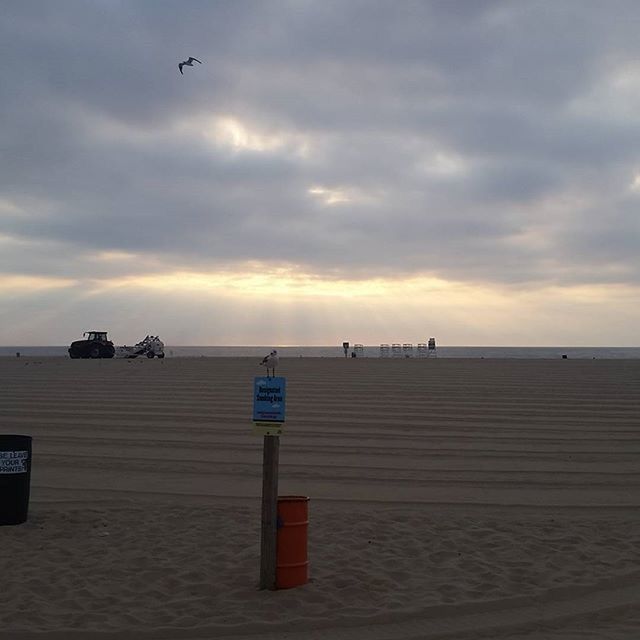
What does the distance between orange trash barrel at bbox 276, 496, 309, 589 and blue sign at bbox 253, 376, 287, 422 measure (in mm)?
625

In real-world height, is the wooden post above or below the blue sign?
below

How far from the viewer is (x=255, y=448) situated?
35.8 ft

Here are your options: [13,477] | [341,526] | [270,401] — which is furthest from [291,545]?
[13,477]

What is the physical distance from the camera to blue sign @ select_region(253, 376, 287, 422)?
5293 mm

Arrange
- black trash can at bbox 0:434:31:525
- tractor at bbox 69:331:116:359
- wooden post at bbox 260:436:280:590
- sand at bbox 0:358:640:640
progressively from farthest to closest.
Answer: tractor at bbox 69:331:116:359, black trash can at bbox 0:434:31:525, wooden post at bbox 260:436:280:590, sand at bbox 0:358:640:640

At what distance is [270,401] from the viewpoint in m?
5.31

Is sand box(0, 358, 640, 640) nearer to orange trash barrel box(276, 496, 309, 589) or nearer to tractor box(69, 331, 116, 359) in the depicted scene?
orange trash barrel box(276, 496, 309, 589)

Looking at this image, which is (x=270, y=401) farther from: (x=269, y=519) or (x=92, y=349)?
(x=92, y=349)

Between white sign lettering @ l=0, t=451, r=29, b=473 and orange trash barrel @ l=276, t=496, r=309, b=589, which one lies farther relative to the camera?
white sign lettering @ l=0, t=451, r=29, b=473

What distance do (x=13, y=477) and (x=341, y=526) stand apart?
3.00 metres

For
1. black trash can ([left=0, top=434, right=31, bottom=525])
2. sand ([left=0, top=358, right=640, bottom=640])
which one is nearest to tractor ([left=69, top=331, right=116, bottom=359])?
sand ([left=0, top=358, right=640, bottom=640])

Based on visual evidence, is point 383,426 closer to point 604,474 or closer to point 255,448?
point 255,448

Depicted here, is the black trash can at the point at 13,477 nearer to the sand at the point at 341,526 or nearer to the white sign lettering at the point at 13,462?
the white sign lettering at the point at 13,462

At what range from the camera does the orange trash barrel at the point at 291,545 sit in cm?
527
